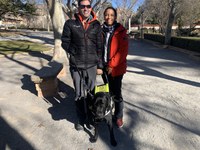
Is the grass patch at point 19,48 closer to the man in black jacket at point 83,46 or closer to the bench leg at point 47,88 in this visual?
the bench leg at point 47,88

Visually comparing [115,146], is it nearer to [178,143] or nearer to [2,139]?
[178,143]

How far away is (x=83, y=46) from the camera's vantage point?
3.18 metres

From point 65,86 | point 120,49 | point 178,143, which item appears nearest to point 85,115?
point 120,49

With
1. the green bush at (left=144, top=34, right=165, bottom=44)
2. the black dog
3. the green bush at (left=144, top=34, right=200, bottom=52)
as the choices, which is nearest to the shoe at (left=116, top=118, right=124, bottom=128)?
the black dog

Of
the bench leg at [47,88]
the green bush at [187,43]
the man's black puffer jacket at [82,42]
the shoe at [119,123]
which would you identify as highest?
the man's black puffer jacket at [82,42]

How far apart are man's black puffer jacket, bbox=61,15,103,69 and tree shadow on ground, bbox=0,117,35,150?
1.41 metres

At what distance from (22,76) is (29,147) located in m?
4.67

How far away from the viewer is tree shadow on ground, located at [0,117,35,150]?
3326 millimetres

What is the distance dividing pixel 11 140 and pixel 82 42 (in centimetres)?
190

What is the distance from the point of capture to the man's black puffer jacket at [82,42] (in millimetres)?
3111

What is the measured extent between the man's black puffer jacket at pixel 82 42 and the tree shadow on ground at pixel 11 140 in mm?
1410

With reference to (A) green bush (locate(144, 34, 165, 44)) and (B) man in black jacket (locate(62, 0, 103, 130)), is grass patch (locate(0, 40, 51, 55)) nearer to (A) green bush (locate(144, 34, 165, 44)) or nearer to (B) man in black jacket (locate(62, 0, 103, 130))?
(A) green bush (locate(144, 34, 165, 44))

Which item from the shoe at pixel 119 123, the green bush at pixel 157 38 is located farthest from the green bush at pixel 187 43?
the shoe at pixel 119 123

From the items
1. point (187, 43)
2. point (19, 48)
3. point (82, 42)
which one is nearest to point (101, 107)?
point (82, 42)
